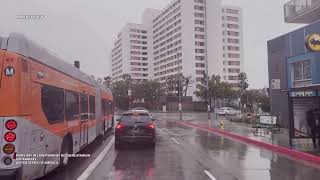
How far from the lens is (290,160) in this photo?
575 inches

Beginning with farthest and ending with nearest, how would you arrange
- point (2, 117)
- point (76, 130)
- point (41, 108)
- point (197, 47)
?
point (197, 47) → point (76, 130) → point (41, 108) → point (2, 117)

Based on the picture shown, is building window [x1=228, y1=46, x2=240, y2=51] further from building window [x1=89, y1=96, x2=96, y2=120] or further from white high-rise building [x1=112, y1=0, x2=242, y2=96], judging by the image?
building window [x1=89, y1=96, x2=96, y2=120]

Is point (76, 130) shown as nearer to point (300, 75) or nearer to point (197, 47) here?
point (300, 75)

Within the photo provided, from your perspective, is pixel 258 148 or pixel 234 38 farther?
pixel 234 38

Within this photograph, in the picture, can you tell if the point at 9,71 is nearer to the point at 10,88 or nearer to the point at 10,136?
the point at 10,88

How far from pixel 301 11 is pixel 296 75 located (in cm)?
735

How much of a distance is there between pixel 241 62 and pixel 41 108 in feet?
513

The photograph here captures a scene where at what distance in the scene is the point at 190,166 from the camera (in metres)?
12.7

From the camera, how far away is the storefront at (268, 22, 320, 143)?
710 inches

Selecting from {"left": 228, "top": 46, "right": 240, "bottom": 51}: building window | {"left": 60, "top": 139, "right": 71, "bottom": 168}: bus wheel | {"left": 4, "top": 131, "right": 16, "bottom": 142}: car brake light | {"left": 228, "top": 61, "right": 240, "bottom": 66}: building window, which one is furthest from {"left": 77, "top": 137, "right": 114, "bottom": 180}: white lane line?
{"left": 228, "top": 46, "right": 240, "bottom": 51}: building window

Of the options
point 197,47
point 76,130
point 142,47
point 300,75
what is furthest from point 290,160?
point 142,47

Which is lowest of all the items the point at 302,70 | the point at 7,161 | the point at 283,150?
the point at 283,150

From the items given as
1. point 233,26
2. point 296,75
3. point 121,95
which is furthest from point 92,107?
point 233,26

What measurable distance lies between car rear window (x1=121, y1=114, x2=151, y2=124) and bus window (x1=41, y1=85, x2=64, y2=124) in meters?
6.91
